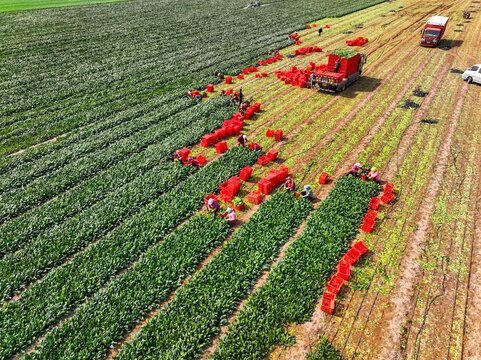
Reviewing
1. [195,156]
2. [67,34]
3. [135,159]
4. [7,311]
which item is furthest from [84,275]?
[67,34]

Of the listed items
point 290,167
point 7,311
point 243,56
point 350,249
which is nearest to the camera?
point 7,311

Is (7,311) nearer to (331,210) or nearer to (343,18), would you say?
(331,210)

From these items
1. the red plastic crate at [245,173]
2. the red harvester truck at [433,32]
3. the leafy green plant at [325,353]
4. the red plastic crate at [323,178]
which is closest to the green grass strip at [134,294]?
the red plastic crate at [245,173]

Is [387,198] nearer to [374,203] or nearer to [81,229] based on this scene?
[374,203]

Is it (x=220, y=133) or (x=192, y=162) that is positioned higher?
(x=220, y=133)

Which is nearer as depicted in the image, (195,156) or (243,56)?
(195,156)

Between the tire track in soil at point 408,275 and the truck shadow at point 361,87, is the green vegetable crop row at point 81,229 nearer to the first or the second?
the tire track in soil at point 408,275

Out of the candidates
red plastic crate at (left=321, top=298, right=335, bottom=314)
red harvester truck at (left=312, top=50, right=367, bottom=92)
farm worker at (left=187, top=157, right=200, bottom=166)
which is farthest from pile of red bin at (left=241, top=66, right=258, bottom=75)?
red plastic crate at (left=321, top=298, right=335, bottom=314)

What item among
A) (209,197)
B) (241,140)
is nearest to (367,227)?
(209,197)
